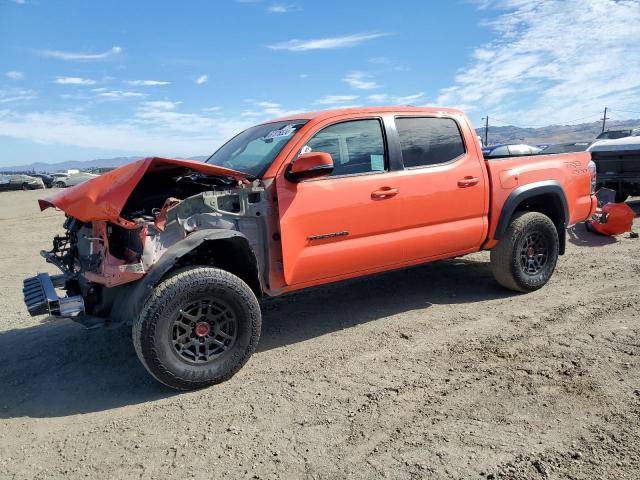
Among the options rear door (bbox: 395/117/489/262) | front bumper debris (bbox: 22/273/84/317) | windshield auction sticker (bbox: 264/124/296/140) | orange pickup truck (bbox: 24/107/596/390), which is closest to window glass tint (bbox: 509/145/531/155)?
orange pickup truck (bbox: 24/107/596/390)

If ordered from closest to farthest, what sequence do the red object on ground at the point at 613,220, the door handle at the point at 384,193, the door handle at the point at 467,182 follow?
1. the door handle at the point at 384,193
2. the door handle at the point at 467,182
3. the red object on ground at the point at 613,220

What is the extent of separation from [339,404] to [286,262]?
45.6 inches

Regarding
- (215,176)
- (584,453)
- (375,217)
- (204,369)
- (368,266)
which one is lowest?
(584,453)

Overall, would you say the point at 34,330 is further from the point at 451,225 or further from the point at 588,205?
the point at 588,205

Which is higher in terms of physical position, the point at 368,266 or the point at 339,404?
the point at 368,266

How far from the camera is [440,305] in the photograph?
501cm

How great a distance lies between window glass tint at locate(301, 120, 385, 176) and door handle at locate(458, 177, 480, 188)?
868 millimetres

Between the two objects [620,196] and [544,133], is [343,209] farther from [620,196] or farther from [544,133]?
[544,133]

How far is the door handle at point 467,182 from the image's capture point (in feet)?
15.3

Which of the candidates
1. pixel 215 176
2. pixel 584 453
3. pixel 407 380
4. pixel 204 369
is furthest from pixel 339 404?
pixel 215 176

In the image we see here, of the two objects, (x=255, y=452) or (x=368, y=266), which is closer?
(x=255, y=452)

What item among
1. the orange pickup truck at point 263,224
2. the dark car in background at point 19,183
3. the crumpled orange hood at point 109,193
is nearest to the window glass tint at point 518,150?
the orange pickup truck at point 263,224

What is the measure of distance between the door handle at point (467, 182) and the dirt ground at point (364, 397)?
1221 mm

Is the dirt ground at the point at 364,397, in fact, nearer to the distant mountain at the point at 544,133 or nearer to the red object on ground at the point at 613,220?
the red object on ground at the point at 613,220
